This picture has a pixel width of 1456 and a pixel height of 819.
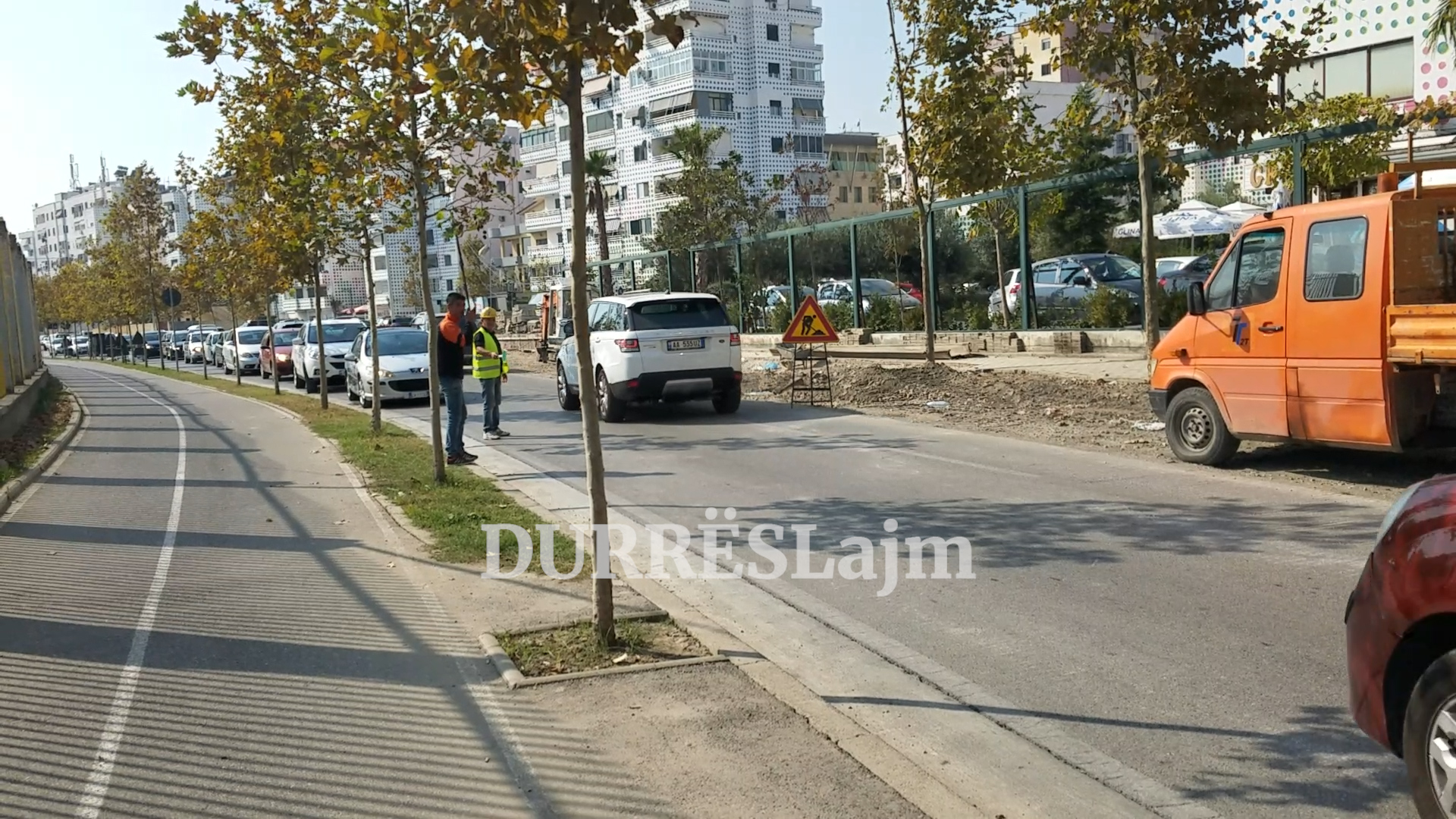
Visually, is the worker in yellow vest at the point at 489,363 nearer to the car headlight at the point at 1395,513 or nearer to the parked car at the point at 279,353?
the car headlight at the point at 1395,513

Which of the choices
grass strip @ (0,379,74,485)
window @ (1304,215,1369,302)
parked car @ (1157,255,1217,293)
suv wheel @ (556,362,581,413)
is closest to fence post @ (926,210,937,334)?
parked car @ (1157,255,1217,293)

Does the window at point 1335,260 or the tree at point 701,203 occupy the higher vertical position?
the tree at point 701,203

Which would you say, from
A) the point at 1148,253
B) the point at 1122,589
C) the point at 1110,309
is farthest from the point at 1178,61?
the point at 1122,589

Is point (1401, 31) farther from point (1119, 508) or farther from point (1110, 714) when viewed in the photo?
point (1110, 714)

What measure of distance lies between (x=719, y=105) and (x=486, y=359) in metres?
60.4

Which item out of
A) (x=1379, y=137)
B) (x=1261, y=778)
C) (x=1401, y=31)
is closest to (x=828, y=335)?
(x=1379, y=137)

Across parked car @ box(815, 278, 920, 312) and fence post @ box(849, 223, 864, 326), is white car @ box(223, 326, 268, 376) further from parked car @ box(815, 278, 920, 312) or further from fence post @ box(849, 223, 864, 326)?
fence post @ box(849, 223, 864, 326)

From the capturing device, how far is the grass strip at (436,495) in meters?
8.68

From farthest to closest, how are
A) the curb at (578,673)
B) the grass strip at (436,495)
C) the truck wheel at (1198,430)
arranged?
1. the truck wheel at (1198,430)
2. the grass strip at (436,495)
3. the curb at (578,673)

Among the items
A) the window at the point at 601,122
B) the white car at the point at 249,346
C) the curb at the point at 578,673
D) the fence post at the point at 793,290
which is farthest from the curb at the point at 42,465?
the window at the point at 601,122

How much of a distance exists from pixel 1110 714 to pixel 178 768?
152 inches

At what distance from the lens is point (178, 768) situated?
4754 millimetres

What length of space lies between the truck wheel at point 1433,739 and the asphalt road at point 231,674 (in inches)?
115

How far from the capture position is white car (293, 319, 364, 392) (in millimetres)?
28672
